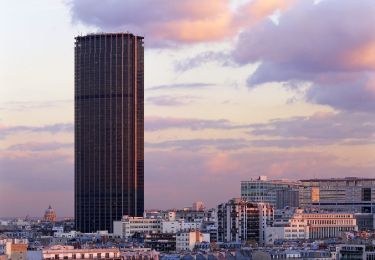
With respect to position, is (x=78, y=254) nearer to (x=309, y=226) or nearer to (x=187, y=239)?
(x=187, y=239)

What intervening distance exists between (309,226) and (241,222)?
38.7 feet

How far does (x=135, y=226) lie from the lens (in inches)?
7101

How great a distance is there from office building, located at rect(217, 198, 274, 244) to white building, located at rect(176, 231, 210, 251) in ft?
32.4

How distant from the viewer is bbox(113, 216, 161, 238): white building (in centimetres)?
17688

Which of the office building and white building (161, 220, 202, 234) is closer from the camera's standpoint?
the office building

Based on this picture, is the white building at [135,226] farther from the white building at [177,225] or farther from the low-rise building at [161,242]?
the low-rise building at [161,242]

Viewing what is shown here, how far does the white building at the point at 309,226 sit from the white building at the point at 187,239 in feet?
34.7

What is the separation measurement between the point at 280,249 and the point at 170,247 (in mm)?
26746

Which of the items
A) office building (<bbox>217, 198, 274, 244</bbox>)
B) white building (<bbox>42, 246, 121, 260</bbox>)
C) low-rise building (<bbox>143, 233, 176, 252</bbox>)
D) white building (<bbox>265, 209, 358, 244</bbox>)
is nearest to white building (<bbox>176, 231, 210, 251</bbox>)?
low-rise building (<bbox>143, 233, 176, 252</bbox>)

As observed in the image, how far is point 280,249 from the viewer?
119 metres

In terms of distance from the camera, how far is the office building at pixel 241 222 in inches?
6127

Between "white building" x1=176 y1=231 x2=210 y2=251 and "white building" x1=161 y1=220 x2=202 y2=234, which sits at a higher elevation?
"white building" x1=161 y1=220 x2=202 y2=234

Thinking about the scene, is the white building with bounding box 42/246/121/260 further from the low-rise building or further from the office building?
the office building

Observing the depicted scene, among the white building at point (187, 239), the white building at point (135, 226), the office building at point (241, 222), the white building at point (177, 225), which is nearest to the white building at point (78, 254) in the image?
the white building at point (187, 239)
